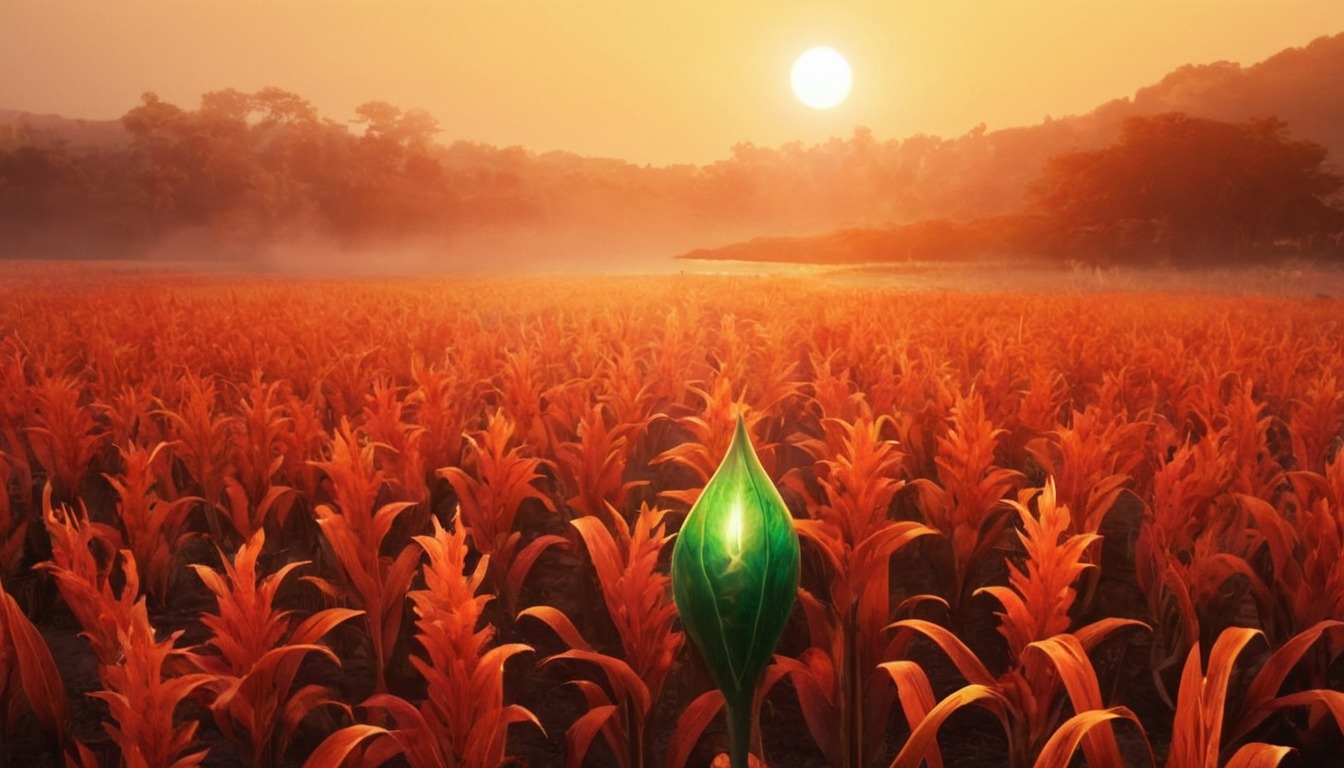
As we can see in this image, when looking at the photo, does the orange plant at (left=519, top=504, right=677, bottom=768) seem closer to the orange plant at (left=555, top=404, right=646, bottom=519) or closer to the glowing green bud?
the glowing green bud

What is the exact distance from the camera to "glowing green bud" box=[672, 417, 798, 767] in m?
0.67

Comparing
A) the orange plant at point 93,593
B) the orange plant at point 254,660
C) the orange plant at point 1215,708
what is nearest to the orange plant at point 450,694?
the orange plant at point 254,660

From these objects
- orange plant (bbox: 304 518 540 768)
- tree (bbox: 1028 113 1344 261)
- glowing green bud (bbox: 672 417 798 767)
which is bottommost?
orange plant (bbox: 304 518 540 768)

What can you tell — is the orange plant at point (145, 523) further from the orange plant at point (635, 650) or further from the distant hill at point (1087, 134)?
the distant hill at point (1087, 134)

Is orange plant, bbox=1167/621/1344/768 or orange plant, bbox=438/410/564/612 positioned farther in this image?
orange plant, bbox=438/410/564/612

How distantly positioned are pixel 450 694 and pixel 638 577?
0.42 metres

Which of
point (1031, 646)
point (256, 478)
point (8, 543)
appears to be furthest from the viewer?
point (256, 478)

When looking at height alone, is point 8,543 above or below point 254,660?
below

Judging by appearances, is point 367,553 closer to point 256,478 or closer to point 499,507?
point 499,507

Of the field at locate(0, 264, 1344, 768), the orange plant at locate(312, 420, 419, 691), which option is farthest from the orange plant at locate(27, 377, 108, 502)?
the orange plant at locate(312, 420, 419, 691)

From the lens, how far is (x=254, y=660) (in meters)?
1.49

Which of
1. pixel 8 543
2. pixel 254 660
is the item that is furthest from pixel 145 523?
pixel 254 660

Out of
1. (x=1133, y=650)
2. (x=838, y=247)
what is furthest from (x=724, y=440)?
(x=838, y=247)

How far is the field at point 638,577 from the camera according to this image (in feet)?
4.65
